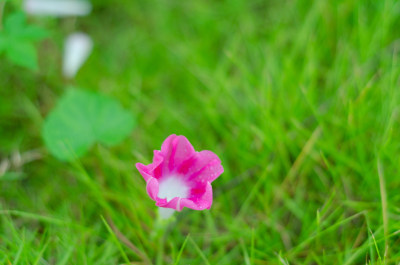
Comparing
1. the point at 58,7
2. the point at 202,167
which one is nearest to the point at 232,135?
the point at 202,167

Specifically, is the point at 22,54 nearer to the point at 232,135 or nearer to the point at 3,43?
the point at 3,43

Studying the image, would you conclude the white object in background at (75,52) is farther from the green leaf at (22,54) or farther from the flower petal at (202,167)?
the flower petal at (202,167)

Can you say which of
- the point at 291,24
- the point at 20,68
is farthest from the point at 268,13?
the point at 20,68

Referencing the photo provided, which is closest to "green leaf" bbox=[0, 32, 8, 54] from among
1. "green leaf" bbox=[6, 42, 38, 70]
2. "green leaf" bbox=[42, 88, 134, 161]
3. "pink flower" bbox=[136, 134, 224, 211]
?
"green leaf" bbox=[6, 42, 38, 70]

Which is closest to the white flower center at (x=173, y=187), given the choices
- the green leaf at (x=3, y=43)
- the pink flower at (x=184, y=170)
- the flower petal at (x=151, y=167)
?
the pink flower at (x=184, y=170)

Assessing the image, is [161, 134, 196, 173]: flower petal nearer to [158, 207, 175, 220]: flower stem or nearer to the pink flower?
the pink flower
